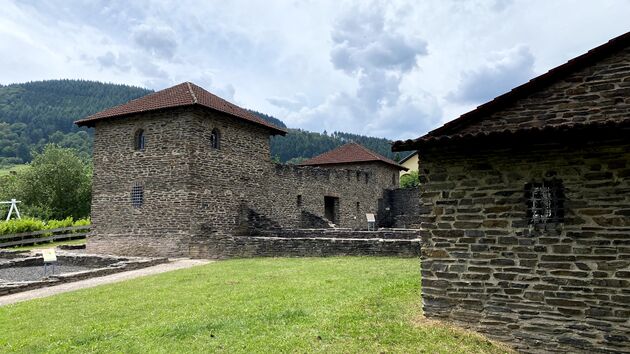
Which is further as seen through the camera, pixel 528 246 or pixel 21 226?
pixel 21 226

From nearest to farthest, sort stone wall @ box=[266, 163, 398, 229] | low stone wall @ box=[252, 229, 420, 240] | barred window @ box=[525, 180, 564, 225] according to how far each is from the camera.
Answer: barred window @ box=[525, 180, 564, 225] → low stone wall @ box=[252, 229, 420, 240] → stone wall @ box=[266, 163, 398, 229]

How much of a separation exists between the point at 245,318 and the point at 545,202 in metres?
4.86

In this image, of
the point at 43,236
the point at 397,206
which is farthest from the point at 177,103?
the point at 397,206

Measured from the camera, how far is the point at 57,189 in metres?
41.9

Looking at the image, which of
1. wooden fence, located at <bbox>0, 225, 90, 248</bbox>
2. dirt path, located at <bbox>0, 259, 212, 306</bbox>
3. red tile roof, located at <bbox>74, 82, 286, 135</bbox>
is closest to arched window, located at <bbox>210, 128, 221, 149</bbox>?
red tile roof, located at <bbox>74, 82, 286, 135</bbox>

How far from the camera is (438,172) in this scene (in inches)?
292

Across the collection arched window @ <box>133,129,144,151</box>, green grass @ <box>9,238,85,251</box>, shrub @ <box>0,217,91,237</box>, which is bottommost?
green grass @ <box>9,238,85,251</box>

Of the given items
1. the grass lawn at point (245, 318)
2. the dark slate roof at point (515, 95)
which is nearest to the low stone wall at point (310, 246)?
the grass lawn at point (245, 318)

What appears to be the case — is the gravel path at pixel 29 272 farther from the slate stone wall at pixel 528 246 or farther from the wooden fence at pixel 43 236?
the slate stone wall at pixel 528 246

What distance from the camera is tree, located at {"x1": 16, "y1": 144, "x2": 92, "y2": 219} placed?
41.4 meters

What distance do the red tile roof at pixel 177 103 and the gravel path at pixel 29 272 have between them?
6.60m

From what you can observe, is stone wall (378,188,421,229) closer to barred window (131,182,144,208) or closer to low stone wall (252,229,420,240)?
low stone wall (252,229,420,240)

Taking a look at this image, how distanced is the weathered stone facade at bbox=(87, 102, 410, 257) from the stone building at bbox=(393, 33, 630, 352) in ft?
40.3

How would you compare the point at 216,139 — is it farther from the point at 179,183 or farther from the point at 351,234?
the point at 351,234
